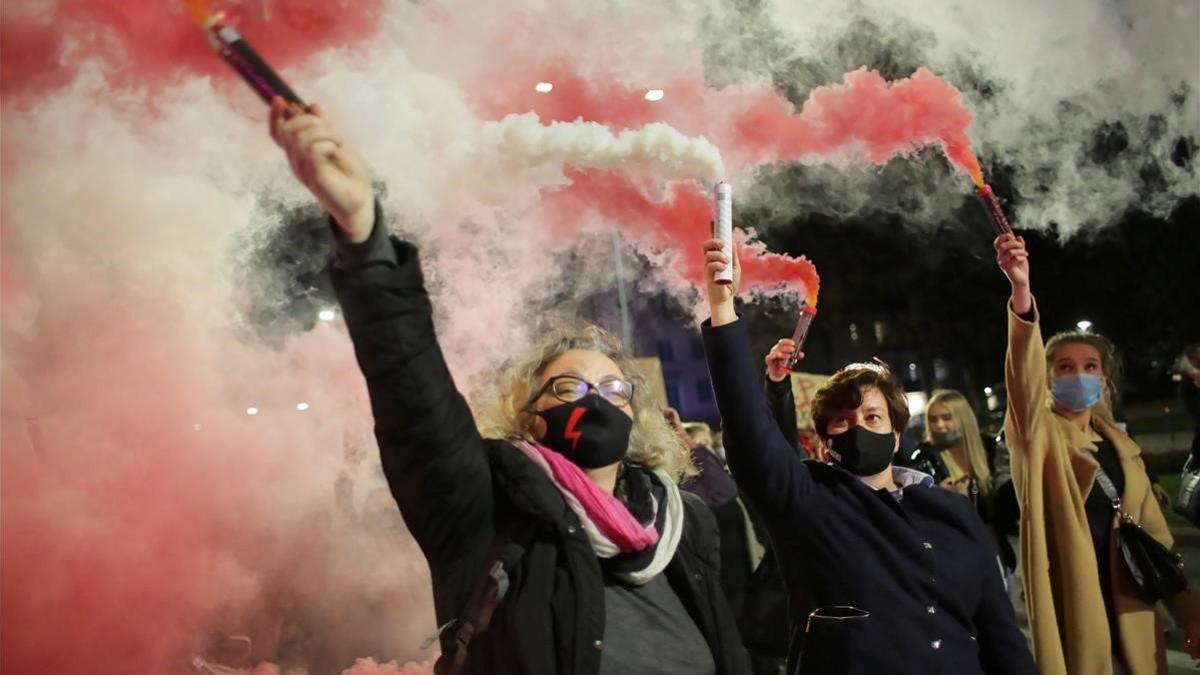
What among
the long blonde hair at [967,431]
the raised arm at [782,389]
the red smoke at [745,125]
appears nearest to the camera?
the raised arm at [782,389]

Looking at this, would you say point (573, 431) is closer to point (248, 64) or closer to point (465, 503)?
point (465, 503)

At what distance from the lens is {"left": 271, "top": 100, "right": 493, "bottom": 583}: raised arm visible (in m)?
1.78

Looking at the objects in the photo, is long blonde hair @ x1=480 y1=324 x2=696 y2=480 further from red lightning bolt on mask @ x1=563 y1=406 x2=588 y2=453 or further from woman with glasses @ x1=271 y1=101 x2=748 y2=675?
red lightning bolt on mask @ x1=563 y1=406 x2=588 y2=453

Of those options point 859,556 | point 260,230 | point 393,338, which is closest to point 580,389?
point 393,338

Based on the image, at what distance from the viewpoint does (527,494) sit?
2.11 m

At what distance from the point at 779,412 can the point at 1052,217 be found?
11.4 feet

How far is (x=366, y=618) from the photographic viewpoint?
517cm

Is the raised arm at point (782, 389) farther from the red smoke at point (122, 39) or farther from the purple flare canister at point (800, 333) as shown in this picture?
the red smoke at point (122, 39)

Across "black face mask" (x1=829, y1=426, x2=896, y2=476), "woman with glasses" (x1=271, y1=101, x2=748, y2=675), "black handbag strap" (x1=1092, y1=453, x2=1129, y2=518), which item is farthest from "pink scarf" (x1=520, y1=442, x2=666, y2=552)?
"black handbag strap" (x1=1092, y1=453, x2=1129, y2=518)

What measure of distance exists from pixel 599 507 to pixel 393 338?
2.27 ft

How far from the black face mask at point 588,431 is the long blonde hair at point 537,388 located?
0.10 meters

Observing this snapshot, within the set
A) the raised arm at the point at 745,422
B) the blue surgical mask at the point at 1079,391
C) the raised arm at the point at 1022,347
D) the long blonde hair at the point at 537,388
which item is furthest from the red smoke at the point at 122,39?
the blue surgical mask at the point at 1079,391

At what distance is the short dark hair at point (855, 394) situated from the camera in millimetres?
2988

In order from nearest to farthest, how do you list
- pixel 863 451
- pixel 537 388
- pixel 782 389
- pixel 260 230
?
pixel 537 388, pixel 863 451, pixel 782 389, pixel 260 230
